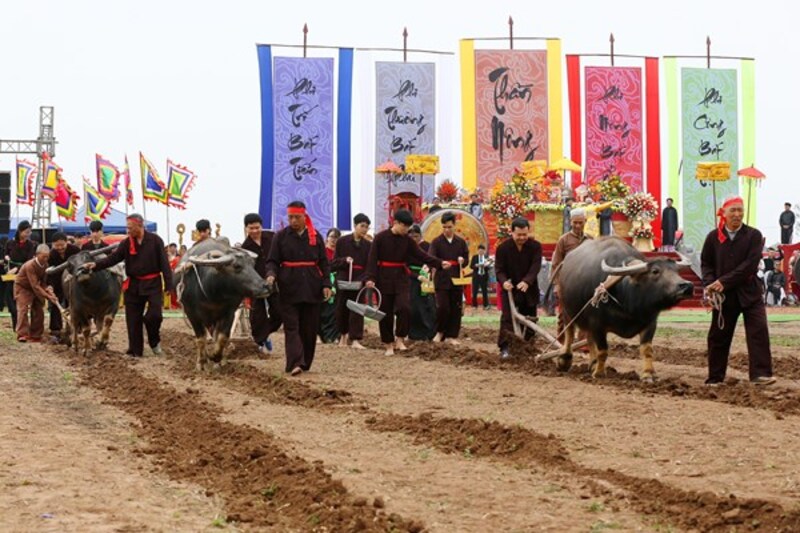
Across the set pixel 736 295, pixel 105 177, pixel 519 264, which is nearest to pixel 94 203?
pixel 105 177

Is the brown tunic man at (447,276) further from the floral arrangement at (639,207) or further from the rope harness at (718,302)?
the floral arrangement at (639,207)

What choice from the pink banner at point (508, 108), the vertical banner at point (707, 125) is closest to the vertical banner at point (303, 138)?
the pink banner at point (508, 108)

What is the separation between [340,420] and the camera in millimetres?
10781

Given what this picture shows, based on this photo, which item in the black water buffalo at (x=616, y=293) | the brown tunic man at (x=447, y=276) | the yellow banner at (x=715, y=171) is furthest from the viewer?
the yellow banner at (x=715, y=171)

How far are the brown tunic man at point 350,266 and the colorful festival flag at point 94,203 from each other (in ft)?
98.1

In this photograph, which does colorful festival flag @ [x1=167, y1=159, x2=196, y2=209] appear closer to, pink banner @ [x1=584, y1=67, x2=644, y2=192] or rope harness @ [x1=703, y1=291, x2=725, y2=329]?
pink banner @ [x1=584, y1=67, x2=644, y2=192]

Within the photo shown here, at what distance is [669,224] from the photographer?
37281 mm

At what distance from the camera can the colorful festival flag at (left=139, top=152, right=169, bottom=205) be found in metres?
41.3

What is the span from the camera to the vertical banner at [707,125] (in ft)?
126

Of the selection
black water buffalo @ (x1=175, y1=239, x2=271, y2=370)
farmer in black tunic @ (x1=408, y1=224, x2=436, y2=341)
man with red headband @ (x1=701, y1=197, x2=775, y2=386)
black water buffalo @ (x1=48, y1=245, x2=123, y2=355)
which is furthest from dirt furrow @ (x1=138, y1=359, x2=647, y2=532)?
farmer in black tunic @ (x1=408, y1=224, x2=436, y2=341)

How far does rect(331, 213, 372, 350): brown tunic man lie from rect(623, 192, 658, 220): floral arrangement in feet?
55.7

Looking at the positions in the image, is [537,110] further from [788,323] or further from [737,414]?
[737,414]

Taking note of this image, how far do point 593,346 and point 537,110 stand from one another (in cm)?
2521

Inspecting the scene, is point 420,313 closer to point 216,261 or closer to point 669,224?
point 216,261
